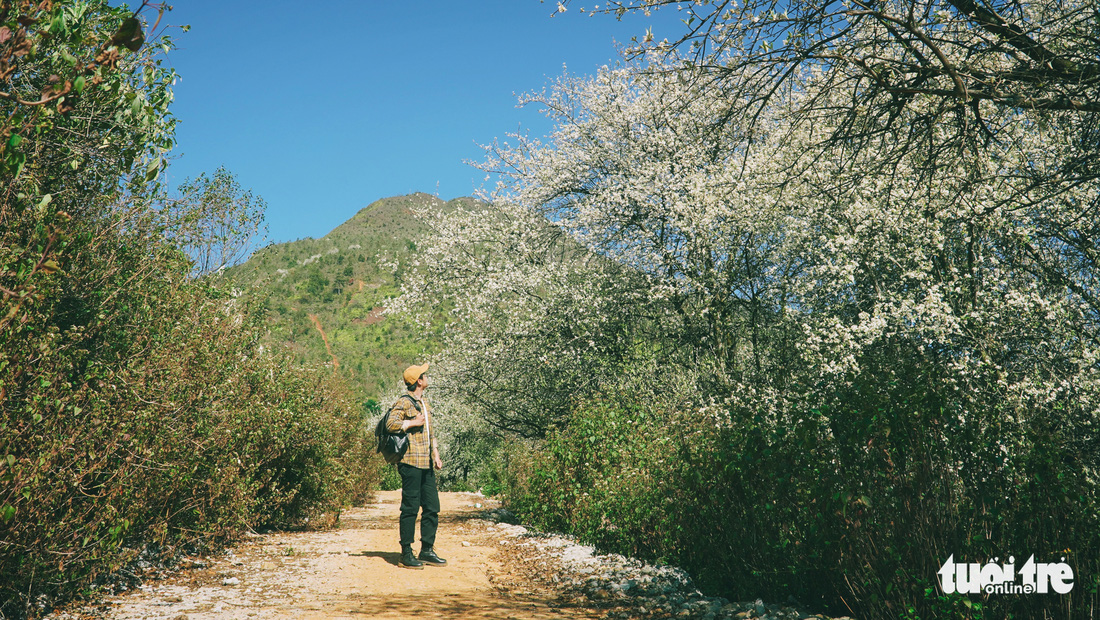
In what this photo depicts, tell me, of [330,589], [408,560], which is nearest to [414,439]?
[408,560]

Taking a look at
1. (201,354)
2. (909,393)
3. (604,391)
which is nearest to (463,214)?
(604,391)

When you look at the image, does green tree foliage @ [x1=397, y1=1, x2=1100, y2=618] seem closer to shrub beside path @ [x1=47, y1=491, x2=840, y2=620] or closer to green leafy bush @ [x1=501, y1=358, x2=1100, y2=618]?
green leafy bush @ [x1=501, y1=358, x2=1100, y2=618]

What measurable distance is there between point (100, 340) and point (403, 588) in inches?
122

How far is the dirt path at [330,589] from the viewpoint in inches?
191

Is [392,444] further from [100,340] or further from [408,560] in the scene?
[100,340]

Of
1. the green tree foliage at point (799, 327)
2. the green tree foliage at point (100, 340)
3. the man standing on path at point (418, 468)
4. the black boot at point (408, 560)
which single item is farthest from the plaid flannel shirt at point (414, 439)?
the green tree foliage at point (799, 327)

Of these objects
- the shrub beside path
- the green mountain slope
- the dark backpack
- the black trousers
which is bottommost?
the shrub beside path

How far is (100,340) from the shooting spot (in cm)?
520

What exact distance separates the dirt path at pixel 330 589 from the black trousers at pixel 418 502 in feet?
1.09

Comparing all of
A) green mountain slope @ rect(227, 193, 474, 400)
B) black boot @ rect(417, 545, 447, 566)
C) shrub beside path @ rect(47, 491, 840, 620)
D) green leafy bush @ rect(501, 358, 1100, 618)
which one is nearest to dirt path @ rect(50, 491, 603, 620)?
shrub beside path @ rect(47, 491, 840, 620)

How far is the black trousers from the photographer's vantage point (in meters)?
6.75

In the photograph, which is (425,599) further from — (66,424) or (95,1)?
(95,1)

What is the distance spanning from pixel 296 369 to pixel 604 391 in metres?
5.12

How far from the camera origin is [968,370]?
→ 25.1 feet
